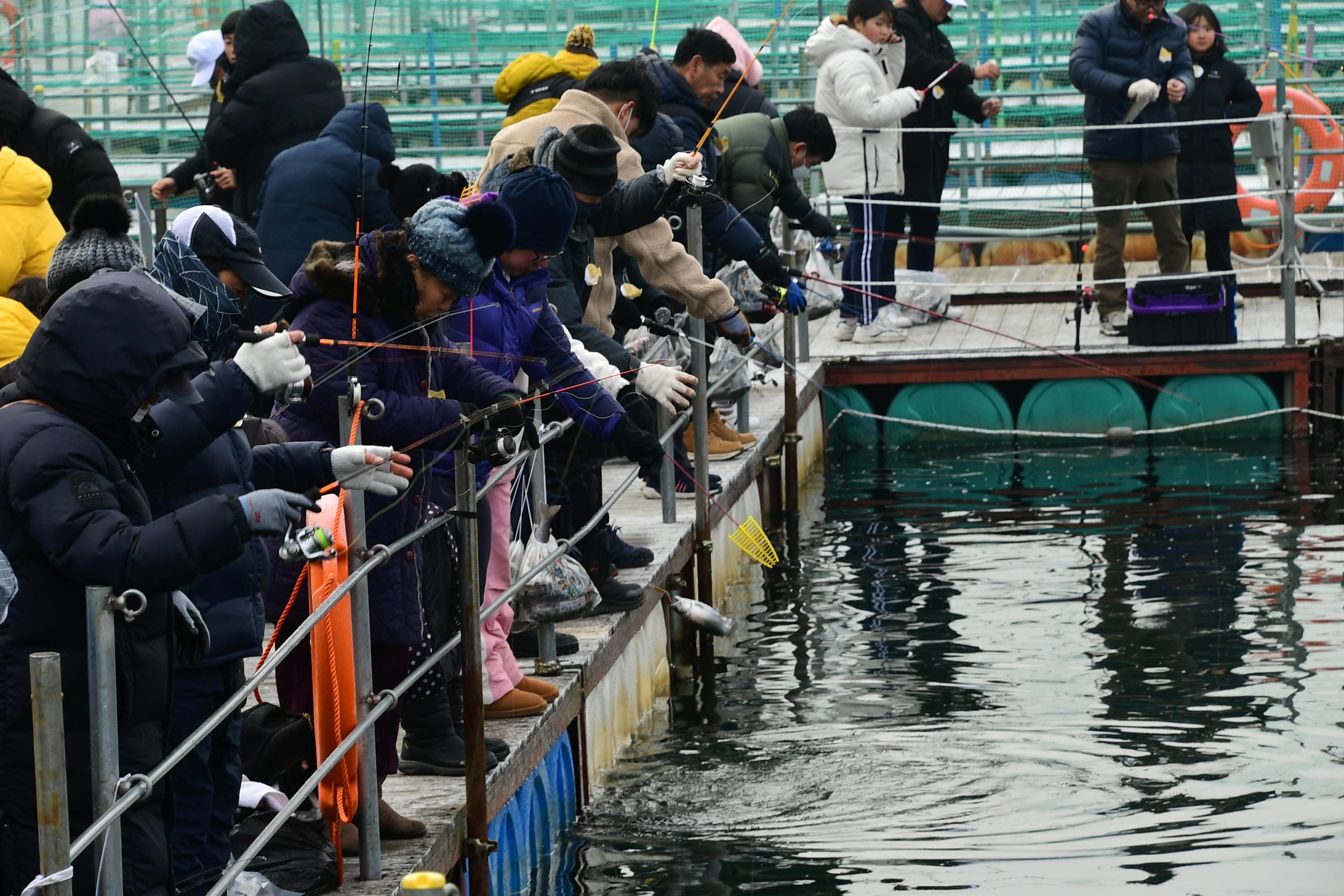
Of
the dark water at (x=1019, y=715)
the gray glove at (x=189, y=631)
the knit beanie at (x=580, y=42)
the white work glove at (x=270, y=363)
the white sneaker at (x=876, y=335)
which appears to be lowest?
the dark water at (x=1019, y=715)

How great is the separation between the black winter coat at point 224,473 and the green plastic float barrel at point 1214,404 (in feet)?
27.0

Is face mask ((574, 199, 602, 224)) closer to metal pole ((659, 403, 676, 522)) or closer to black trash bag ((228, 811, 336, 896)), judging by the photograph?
metal pole ((659, 403, 676, 522))

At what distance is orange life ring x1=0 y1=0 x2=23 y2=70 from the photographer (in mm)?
13078

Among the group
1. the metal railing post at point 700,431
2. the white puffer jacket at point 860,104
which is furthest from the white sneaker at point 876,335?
the metal railing post at point 700,431

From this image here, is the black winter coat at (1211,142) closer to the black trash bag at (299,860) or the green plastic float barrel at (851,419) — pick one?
the green plastic float barrel at (851,419)

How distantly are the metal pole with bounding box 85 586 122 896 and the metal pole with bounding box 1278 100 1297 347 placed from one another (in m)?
9.15

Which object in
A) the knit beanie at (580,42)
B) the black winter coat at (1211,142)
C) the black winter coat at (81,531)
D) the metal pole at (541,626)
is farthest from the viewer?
the black winter coat at (1211,142)

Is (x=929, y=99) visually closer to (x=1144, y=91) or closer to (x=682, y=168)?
(x=1144, y=91)

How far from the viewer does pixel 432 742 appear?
4.42m

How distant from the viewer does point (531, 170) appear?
4.88m

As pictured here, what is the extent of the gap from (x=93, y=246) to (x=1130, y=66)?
8616mm

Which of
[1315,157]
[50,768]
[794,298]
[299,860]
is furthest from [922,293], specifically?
[50,768]

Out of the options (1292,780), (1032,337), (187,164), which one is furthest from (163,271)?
(1032,337)

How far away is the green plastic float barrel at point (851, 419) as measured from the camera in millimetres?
11344
